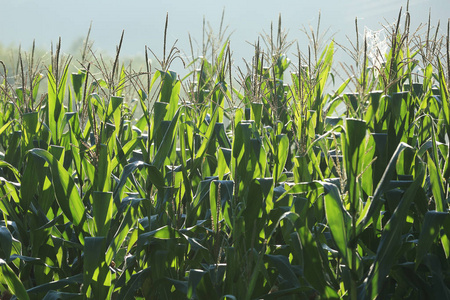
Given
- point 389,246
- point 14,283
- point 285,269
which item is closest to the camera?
point 389,246

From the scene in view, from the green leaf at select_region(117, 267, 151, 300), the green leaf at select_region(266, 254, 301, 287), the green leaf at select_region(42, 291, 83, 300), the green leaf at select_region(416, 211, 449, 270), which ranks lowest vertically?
the green leaf at select_region(42, 291, 83, 300)

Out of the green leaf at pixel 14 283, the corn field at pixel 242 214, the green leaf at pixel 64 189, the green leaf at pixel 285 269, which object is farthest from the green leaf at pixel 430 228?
the green leaf at pixel 14 283

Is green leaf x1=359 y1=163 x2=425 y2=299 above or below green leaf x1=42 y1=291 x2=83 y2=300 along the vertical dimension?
above

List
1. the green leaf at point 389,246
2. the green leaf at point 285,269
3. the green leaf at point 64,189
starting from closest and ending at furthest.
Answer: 1. the green leaf at point 389,246
2. the green leaf at point 285,269
3. the green leaf at point 64,189

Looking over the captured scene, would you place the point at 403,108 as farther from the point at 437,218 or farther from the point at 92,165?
the point at 92,165

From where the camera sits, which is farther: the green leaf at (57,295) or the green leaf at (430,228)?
the green leaf at (57,295)

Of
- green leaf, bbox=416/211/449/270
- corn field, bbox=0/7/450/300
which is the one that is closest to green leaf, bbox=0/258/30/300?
corn field, bbox=0/7/450/300

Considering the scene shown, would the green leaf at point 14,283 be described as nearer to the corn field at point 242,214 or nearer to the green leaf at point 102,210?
the corn field at point 242,214

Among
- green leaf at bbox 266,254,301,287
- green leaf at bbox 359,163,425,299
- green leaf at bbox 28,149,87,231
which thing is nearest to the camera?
green leaf at bbox 359,163,425,299

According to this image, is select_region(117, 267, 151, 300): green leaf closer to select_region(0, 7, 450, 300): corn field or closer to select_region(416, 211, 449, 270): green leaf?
select_region(0, 7, 450, 300): corn field

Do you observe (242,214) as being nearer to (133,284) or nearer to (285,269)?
(285,269)

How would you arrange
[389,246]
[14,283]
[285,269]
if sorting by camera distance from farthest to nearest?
[14,283]
[285,269]
[389,246]

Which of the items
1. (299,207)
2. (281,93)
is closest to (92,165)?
(299,207)

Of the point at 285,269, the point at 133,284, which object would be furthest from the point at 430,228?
the point at 133,284
